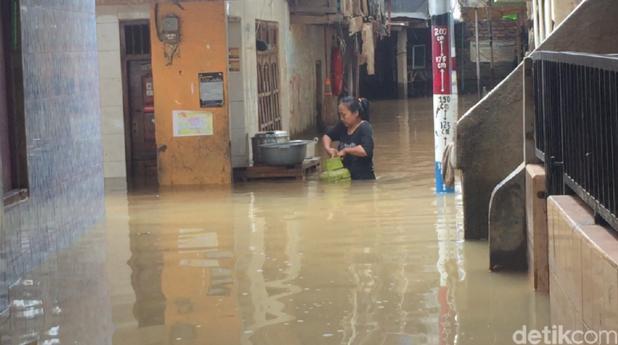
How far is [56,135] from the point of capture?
1064 centimetres

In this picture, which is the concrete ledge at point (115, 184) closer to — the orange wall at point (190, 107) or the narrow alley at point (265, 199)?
the narrow alley at point (265, 199)

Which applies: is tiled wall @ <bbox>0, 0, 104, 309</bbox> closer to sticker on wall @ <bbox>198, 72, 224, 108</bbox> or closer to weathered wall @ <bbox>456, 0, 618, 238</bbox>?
sticker on wall @ <bbox>198, 72, 224, 108</bbox>

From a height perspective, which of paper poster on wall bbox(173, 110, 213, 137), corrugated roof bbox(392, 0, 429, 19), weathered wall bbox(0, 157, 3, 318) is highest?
corrugated roof bbox(392, 0, 429, 19)

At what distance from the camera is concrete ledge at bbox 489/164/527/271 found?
8.48 meters

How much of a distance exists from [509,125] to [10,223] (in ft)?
13.5

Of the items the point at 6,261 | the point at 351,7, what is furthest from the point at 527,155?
the point at 351,7

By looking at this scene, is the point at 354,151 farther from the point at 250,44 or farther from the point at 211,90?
the point at 250,44

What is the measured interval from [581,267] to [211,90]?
11.1 m

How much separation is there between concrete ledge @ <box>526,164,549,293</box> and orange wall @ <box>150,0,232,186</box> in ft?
28.1

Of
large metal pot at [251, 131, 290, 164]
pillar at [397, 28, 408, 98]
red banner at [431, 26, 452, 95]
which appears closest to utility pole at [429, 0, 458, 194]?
red banner at [431, 26, 452, 95]

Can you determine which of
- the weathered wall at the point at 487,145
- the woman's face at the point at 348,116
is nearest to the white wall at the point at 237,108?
the woman's face at the point at 348,116

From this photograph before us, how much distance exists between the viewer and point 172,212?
12.6m

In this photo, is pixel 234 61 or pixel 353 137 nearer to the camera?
pixel 353 137

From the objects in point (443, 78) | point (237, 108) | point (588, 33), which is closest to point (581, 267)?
point (588, 33)
